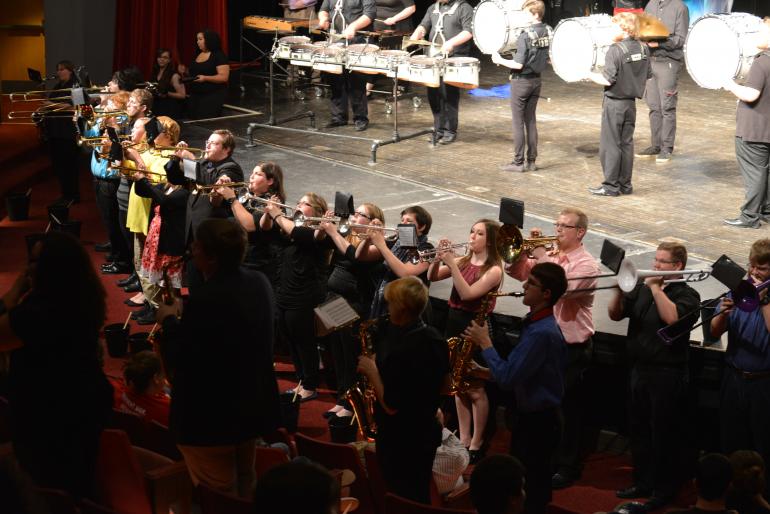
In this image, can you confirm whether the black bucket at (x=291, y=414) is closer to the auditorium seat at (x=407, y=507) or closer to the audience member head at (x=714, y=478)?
the auditorium seat at (x=407, y=507)

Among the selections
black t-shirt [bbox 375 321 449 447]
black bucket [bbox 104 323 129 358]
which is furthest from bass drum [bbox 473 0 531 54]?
black t-shirt [bbox 375 321 449 447]

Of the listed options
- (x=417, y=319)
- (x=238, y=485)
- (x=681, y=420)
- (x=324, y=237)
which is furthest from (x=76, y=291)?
(x=681, y=420)

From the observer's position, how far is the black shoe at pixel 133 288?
29.7 feet

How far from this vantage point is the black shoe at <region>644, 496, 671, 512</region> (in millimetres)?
5652

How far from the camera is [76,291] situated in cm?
403

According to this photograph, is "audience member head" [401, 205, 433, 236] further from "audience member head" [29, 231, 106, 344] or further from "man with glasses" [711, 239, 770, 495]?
"audience member head" [29, 231, 106, 344]

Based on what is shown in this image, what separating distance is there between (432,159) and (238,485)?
7.40 m

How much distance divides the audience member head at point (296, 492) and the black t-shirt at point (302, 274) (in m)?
3.87

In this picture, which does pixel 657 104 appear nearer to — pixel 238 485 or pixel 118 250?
pixel 118 250

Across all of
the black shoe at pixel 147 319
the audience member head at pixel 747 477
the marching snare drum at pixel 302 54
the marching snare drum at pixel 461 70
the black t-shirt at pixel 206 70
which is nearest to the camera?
the audience member head at pixel 747 477

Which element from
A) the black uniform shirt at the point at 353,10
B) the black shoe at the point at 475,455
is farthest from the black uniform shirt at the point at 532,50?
the black shoe at the point at 475,455

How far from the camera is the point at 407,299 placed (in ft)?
15.5

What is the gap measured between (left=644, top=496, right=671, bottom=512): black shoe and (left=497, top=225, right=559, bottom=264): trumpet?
155cm

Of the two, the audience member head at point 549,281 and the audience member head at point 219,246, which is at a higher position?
the audience member head at point 219,246
